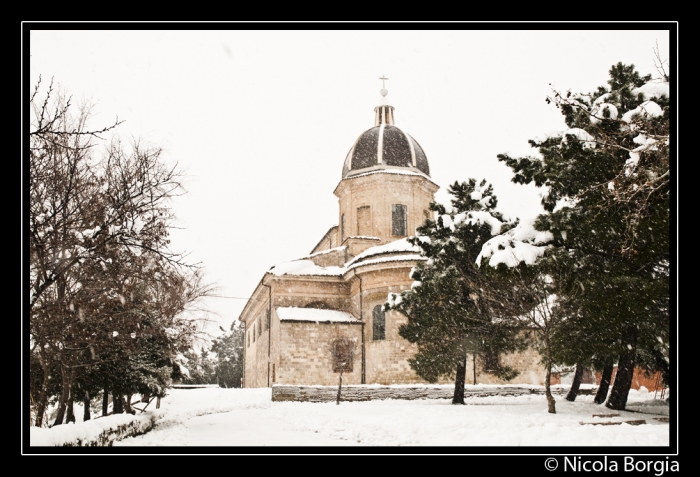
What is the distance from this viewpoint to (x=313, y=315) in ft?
90.4

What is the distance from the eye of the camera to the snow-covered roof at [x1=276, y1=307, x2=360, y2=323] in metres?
27.0

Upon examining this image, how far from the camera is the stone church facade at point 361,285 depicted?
26.3 m

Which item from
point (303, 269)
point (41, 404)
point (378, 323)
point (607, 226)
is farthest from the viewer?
point (303, 269)

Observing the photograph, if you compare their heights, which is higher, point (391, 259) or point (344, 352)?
point (391, 259)

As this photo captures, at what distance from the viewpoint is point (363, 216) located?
32000 millimetres

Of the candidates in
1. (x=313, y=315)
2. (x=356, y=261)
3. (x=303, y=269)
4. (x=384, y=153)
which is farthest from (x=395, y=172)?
(x=313, y=315)

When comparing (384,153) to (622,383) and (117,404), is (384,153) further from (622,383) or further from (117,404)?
(117,404)

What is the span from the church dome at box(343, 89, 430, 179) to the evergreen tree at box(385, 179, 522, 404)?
12806mm

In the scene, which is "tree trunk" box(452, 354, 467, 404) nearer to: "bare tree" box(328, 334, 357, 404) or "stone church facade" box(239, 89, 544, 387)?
"stone church facade" box(239, 89, 544, 387)

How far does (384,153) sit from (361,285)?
8.02 metres

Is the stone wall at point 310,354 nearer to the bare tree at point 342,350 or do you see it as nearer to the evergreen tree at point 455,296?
the bare tree at point 342,350

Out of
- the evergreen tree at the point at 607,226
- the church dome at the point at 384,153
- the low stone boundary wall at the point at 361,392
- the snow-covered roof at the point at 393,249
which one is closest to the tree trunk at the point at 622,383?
the evergreen tree at the point at 607,226
